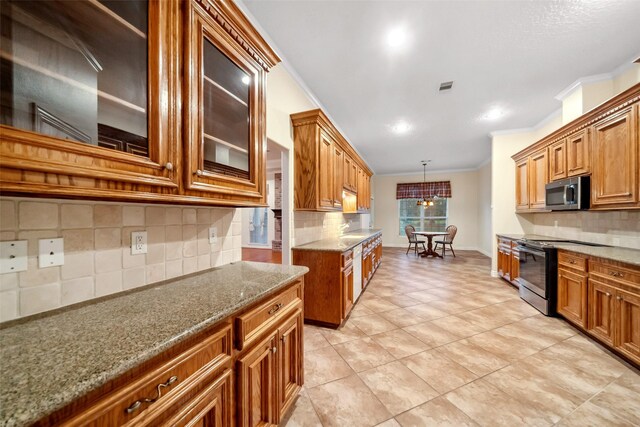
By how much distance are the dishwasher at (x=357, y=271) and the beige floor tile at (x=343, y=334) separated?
0.56 meters

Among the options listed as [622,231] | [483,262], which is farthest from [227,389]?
[483,262]

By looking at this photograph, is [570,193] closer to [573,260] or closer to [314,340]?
[573,260]

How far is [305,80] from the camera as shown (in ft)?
9.51

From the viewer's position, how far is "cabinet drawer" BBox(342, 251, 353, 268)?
2592 millimetres

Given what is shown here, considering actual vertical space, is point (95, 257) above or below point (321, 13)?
below

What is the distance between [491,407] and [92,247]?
247 centimetres

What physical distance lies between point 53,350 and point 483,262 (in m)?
7.47

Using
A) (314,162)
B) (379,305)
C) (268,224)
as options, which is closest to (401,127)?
(314,162)

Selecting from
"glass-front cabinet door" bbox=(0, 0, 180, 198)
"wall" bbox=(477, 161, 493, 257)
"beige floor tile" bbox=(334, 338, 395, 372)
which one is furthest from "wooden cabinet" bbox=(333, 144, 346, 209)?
"wall" bbox=(477, 161, 493, 257)

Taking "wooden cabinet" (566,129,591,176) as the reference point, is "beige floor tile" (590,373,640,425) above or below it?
below

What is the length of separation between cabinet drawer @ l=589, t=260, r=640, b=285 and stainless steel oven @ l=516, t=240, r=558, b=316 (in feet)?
1.79

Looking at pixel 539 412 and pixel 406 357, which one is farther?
pixel 406 357

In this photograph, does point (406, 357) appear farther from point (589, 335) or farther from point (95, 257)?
point (95, 257)

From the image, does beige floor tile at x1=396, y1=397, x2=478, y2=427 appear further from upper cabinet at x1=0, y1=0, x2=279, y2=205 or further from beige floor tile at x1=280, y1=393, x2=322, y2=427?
upper cabinet at x1=0, y1=0, x2=279, y2=205
